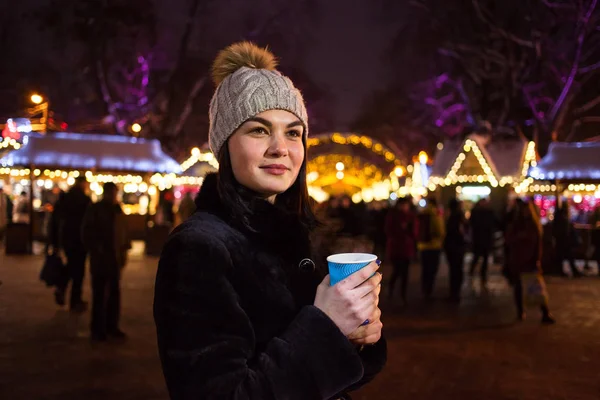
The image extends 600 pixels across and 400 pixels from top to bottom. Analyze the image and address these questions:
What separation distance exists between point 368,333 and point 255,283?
0.32 metres

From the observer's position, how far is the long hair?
167 cm

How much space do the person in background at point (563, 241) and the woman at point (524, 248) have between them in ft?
18.4

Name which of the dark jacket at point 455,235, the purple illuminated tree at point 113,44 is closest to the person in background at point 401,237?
the dark jacket at point 455,235

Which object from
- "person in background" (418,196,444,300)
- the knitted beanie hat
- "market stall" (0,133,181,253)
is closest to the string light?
"person in background" (418,196,444,300)

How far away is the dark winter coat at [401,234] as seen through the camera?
34.3 feet

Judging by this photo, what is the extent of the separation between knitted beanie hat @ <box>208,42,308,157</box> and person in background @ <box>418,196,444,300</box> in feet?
29.4

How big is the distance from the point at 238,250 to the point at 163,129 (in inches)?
1079

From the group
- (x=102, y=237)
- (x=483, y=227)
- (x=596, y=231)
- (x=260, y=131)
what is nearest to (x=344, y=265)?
(x=260, y=131)

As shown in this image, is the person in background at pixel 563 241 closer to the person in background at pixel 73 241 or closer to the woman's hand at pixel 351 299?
the person in background at pixel 73 241

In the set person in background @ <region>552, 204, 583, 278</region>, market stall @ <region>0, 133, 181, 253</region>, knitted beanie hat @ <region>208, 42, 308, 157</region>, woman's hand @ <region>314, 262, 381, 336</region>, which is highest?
market stall @ <region>0, 133, 181, 253</region>

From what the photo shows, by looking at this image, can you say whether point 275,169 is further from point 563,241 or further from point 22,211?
point 22,211

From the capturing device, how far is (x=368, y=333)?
1561 millimetres

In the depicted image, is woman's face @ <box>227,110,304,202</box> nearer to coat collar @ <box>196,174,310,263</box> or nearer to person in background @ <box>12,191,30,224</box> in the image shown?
coat collar @ <box>196,174,310,263</box>

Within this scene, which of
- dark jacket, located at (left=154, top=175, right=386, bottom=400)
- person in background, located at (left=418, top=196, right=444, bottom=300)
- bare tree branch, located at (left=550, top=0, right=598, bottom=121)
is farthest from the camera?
bare tree branch, located at (left=550, top=0, right=598, bottom=121)
